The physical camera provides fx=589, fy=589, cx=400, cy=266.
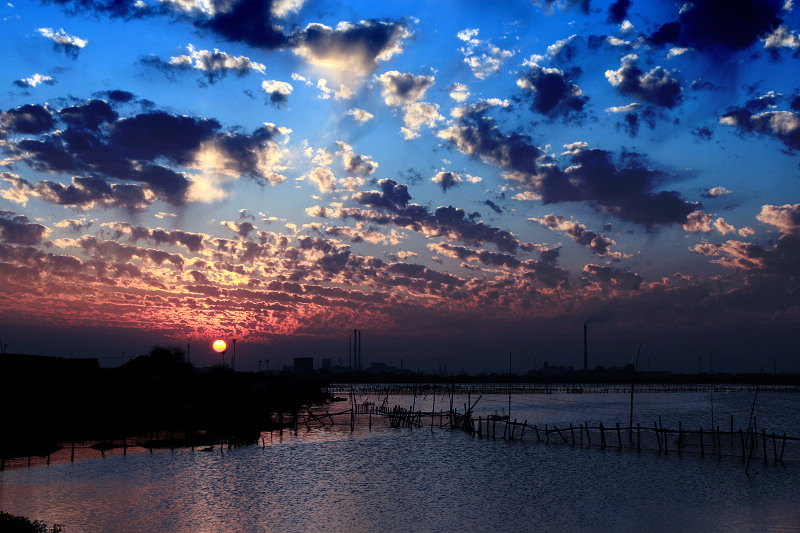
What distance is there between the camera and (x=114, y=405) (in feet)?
197

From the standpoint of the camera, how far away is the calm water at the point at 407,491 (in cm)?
2383

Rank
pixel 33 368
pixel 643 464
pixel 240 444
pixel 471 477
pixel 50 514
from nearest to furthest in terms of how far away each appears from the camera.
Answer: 1. pixel 50 514
2. pixel 471 477
3. pixel 643 464
4. pixel 240 444
5. pixel 33 368

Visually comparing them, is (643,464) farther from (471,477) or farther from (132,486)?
(132,486)

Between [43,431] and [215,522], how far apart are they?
3388 centimetres

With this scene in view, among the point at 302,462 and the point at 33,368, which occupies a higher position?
the point at 33,368

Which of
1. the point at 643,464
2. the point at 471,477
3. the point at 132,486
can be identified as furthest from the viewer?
the point at 643,464

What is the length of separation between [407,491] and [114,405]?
4169 centimetres

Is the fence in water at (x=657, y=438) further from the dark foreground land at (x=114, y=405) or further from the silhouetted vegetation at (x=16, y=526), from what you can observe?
the silhouetted vegetation at (x=16, y=526)

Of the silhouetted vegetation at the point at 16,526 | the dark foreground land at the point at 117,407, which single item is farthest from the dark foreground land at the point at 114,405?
the silhouetted vegetation at the point at 16,526

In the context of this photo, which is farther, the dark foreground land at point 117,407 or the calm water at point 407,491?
the dark foreground land at point 117,407

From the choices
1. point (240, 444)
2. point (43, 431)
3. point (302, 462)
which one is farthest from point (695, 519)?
point (43, 431)

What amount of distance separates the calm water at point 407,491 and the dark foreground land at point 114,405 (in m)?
9.76

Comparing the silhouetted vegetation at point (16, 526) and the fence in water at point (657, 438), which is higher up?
the silhouetted vegetation at point (16, 526)

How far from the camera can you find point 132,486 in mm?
30688
